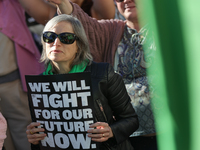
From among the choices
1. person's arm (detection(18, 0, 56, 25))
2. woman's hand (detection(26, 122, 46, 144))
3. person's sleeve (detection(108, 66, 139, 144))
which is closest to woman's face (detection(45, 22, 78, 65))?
person's sleeve (detection(108, 66, 139, 144))

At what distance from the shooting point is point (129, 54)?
6.00 feet

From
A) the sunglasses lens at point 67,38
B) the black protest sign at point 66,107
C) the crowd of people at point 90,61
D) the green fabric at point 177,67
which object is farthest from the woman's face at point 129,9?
the green fabric at point 177,67

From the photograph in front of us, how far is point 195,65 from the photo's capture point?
0.49 m

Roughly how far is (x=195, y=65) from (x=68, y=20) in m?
1.04

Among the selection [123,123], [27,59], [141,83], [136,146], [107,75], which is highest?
[27,59]

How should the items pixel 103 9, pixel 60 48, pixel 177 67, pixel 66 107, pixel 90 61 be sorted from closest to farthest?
pixel 177 67, pixel 66 107, pixel 60 48, pixel 90 61, pixel 103 9

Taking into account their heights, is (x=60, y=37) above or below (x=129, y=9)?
below

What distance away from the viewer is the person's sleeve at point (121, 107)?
139 centimetres

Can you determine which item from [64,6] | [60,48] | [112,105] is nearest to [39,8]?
[64,6]

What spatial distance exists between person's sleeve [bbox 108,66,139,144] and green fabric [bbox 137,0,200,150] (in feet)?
2.68

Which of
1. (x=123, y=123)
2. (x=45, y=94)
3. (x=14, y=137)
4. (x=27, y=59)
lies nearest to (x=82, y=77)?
(x=45, y=94)

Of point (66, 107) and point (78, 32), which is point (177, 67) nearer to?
point (66, 107)

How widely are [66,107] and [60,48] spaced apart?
1.08ft

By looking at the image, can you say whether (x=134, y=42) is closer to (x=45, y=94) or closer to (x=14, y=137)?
(x=45, y=94)
